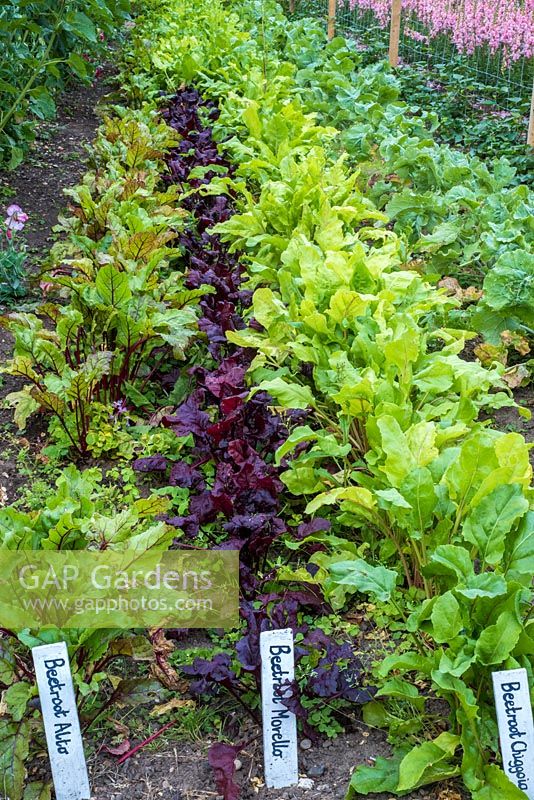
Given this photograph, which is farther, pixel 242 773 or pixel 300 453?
pixel 300 453

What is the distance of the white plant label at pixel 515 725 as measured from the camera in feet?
6.20

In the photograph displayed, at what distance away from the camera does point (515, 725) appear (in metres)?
1.90

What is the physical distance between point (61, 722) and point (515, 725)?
40.2 inches

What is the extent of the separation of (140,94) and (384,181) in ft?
13.1

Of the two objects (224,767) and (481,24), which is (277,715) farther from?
(481,24)

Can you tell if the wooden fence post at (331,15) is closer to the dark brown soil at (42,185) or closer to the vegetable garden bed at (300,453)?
the dark brown soil at (42,185)

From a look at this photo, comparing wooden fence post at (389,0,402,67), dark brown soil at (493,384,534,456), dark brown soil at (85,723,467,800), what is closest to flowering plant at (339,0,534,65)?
wooden fence post at (389,0,402,67)

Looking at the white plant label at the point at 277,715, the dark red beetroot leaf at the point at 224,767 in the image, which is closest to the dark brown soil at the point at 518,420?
the white plant label at the point at 277,715

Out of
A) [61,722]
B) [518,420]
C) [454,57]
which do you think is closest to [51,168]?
[518,420]

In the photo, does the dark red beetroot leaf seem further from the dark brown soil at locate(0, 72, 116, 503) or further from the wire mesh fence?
the wire mesh fence

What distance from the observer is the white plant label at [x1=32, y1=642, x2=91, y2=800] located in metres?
1.96

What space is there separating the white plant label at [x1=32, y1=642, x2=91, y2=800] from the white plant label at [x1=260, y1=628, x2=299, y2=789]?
438 millimetres

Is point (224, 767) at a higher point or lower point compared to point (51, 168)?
lower

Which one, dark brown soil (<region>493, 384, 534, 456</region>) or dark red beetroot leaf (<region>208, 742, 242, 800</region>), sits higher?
dark brown soil (<region>493, 384, 534, 456</region>)
